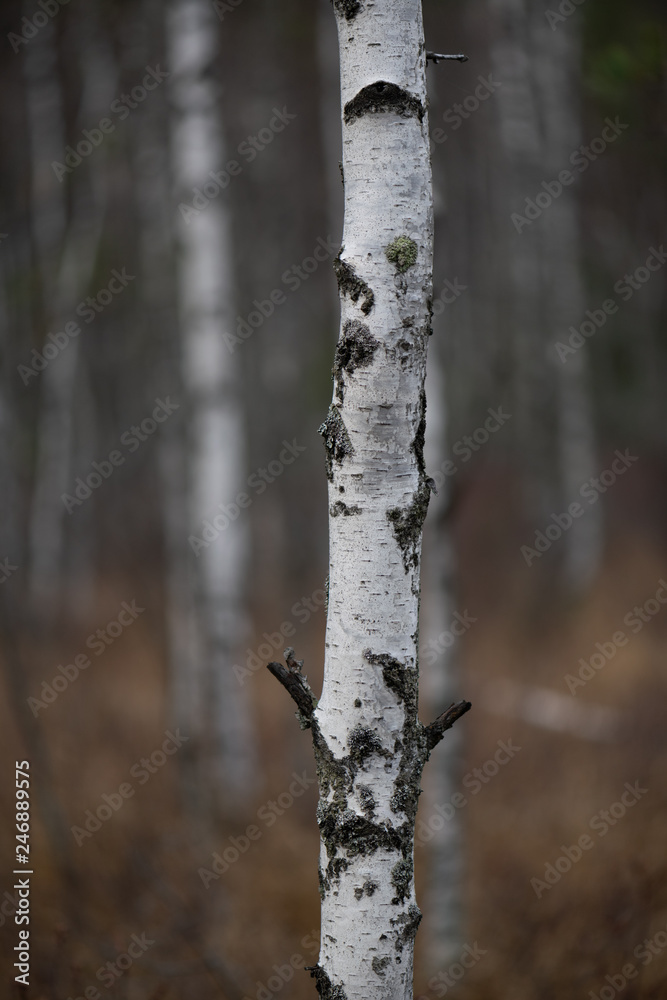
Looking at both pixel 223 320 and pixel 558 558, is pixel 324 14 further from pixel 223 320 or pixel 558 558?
pixel 558 558

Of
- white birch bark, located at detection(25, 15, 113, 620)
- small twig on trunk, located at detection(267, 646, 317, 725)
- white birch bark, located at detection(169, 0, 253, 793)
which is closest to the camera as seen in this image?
small twig on trunk, located at detection(267, 646, 317, 725)

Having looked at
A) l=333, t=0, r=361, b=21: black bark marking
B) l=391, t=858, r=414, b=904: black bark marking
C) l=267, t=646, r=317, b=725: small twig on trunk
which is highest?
l=333, t=0, r=361, b=21: black bark marking

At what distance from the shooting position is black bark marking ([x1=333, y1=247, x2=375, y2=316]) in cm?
155

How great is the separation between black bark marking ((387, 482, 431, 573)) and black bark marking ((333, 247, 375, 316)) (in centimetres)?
A: 45

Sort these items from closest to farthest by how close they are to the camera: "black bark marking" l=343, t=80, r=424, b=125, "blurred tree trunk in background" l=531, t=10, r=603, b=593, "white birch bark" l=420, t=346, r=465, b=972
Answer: "black bark marking" l=343, t=80, r=424, b=125 → "white birch bark" l=420, t=346, r=465, b=972 → "blurred tree trunk in background" l=531, t=10, r=603, b=593

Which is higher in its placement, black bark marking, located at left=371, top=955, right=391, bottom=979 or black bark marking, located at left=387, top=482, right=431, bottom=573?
black bark marking, located at left=387, top=482, right=431, bottom=573

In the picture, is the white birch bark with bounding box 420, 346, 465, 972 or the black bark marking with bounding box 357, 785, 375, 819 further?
the white birch bark with bounding box 420, 346, 465, 972

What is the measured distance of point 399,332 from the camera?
155 centimetres

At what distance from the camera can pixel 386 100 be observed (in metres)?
1.53

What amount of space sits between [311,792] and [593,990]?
299 centimetres

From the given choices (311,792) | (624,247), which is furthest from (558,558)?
(311,792)

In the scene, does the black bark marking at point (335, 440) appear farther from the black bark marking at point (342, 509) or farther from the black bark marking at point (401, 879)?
the black bark marking at point (401, 879)

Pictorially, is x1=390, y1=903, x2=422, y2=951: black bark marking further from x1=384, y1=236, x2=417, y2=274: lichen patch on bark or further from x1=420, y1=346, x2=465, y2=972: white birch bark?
x1=420, y1=346, x2=465, y2=972: white birch bark

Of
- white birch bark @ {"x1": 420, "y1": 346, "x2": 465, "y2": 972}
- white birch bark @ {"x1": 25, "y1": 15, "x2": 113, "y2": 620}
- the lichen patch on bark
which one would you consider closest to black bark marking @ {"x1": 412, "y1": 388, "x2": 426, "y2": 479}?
the lichen patch on bark
